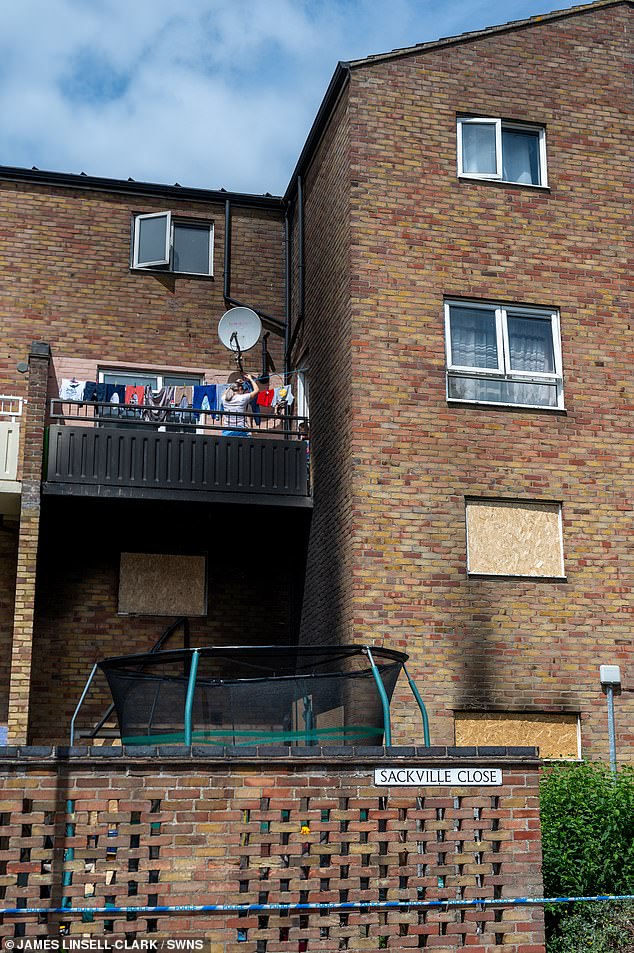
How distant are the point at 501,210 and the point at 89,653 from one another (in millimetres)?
8608

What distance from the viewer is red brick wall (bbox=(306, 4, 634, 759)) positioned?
14039 millimetres

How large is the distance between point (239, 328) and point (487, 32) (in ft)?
18.5

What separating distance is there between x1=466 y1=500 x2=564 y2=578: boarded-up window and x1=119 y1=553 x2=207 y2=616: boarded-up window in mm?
4881

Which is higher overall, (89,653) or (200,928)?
(89,653)

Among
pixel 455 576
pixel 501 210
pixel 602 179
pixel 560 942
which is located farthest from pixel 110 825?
pixel 602 179

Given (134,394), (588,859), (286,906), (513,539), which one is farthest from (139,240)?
(286,906)

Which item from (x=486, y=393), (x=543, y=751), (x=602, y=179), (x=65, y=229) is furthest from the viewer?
(x=65, y=229)

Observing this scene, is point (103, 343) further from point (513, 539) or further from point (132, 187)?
point (513, 539)

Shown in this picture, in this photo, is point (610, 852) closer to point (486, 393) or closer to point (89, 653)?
point (486, 393)

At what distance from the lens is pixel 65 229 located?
19297mm

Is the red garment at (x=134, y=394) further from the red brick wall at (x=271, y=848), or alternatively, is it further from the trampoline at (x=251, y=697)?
the red brick wall at (x=271, y=848)

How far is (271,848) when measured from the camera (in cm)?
802

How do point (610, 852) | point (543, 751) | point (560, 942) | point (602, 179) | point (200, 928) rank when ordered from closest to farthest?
point (200, 928) < point (560, 942) < point (610, 852) < point (543, 751) < point (602, 179)

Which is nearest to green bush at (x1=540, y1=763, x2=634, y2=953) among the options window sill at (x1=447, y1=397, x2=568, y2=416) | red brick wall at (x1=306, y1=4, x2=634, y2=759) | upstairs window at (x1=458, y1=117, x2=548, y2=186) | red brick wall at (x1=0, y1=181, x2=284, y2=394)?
red brick wall at (x1=306, y1=4, x2=634, y2=759)
